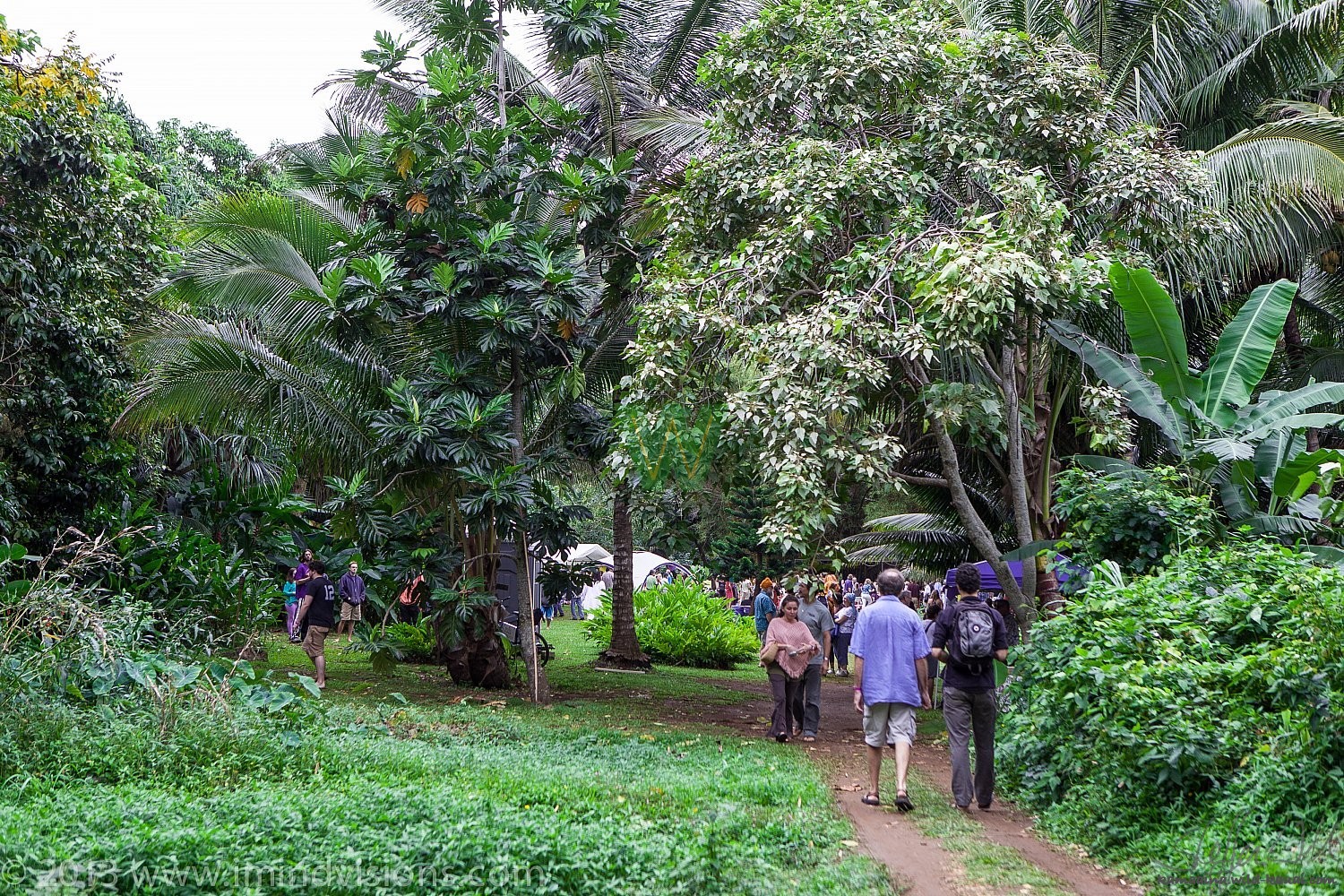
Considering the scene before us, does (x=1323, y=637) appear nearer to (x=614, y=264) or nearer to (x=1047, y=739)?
(x=1047, y=739)

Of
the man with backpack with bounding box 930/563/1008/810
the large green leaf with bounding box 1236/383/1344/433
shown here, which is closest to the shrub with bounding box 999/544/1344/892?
the man with backpack with bounding box 930/563/1008/810

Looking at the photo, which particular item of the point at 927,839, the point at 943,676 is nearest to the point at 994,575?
the point at 943,676

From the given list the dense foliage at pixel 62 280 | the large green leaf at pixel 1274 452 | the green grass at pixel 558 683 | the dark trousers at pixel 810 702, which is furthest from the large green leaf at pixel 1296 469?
the dense foliage at pixel 62 280

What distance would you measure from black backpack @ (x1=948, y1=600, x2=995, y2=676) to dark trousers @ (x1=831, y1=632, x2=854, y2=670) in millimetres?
10561

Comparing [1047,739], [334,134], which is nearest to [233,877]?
[1047,739]

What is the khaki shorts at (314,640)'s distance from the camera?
11867mm

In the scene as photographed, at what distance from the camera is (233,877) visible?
4.31m

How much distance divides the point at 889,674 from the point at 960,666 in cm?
46

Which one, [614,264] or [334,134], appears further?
[334,134]

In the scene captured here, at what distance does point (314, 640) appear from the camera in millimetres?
11930

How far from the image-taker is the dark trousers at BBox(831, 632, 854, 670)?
1777 cm

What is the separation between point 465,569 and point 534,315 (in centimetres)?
310

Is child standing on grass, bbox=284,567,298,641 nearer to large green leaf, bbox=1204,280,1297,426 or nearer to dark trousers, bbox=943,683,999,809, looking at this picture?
dark trousers, bbox=943,683,999,809

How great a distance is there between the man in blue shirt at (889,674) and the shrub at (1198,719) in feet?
2.67
